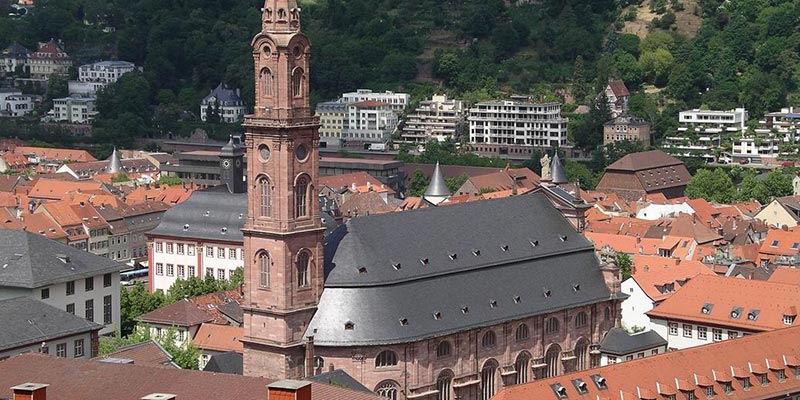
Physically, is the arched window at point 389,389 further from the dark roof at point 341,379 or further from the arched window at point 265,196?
the arched window at point 265,196

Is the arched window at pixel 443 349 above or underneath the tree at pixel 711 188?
underneath

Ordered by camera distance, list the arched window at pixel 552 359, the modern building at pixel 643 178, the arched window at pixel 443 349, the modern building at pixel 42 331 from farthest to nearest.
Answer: the modern building at pixel 643 178 < the arched window at pixel 552 359 < the arched window at pixel 443 349 < the modern building at pixel 42 331

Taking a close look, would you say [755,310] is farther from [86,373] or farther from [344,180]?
[344,180]

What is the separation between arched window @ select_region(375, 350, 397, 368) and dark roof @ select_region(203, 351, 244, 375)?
6336mm

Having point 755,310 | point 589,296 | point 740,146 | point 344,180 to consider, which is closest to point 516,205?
point 589,296

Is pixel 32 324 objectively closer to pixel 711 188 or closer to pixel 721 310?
pixel 721 310

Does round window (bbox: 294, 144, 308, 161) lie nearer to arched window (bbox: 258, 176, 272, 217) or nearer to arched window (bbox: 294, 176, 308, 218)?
arched window (bbox: 294, 176, 308, 218)

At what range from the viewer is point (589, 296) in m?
88.5

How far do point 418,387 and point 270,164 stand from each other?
11.8 metres

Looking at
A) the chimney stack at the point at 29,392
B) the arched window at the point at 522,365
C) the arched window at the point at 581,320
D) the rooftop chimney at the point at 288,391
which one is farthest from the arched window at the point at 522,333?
the chimney stack at the point at 29,392

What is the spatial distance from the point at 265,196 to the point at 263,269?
3.20 metres

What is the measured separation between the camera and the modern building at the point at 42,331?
246 feet

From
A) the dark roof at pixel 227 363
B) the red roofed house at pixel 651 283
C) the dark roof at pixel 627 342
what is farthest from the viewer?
the red roofed house at pixel 651 283

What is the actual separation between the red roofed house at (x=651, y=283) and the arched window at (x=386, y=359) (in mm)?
19124
